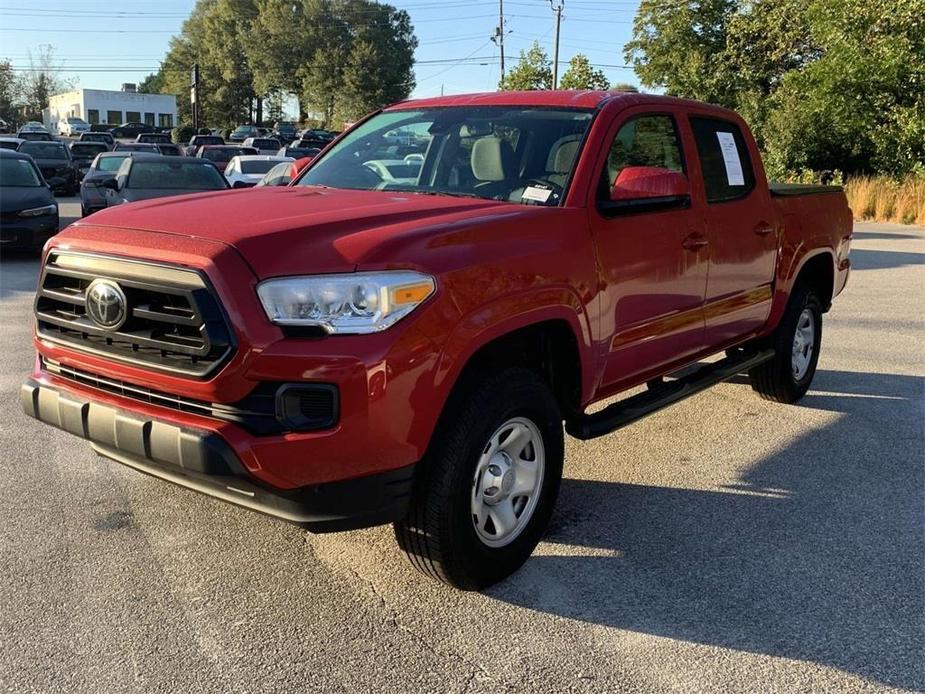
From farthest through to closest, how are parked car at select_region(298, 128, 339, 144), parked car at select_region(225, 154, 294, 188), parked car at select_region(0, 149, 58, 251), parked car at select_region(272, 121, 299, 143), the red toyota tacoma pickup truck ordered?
parked car at select_region(272, 121, 299, 143) < parked car at select_region(298, 128, 339, 144) < parked car at select_region(225, 154, 294, 188) < parked car at select_region(0, 149, 58, 251) < the red toyota tacoma pickup truck

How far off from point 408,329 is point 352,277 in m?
0.26

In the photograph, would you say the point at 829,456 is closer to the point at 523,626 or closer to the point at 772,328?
the point at 772,328

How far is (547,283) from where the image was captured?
349 centimetres

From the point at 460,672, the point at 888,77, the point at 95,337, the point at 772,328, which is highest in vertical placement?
the point at 888,77

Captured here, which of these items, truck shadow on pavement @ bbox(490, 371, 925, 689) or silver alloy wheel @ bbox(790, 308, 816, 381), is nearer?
truck shadow on pavement @ bbox(490, 371, 925, 689)

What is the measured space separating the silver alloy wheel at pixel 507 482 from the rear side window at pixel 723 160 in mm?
1999

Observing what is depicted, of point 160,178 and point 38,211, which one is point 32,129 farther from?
point 160,178

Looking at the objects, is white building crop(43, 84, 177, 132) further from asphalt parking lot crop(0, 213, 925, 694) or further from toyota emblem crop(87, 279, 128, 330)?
toyota emblem crop(87, 279, 128, 330)

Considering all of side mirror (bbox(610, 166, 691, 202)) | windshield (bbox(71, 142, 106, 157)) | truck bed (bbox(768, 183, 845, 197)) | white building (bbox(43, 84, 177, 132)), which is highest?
white building (bbox(43, 84, 177, 132))

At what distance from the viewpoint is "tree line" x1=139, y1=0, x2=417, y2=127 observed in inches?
2751

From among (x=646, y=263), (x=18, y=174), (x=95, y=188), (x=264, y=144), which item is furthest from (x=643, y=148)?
(x=264, y=144)

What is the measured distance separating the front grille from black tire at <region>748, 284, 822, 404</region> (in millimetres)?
4163

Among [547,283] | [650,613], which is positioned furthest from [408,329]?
[650,613]

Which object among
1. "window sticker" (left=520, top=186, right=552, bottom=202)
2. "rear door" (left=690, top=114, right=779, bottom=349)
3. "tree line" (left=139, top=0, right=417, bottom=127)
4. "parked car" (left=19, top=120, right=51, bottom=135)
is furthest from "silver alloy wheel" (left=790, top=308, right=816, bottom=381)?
"tree line" (left=139, top=0, right=417, bottom=127)
